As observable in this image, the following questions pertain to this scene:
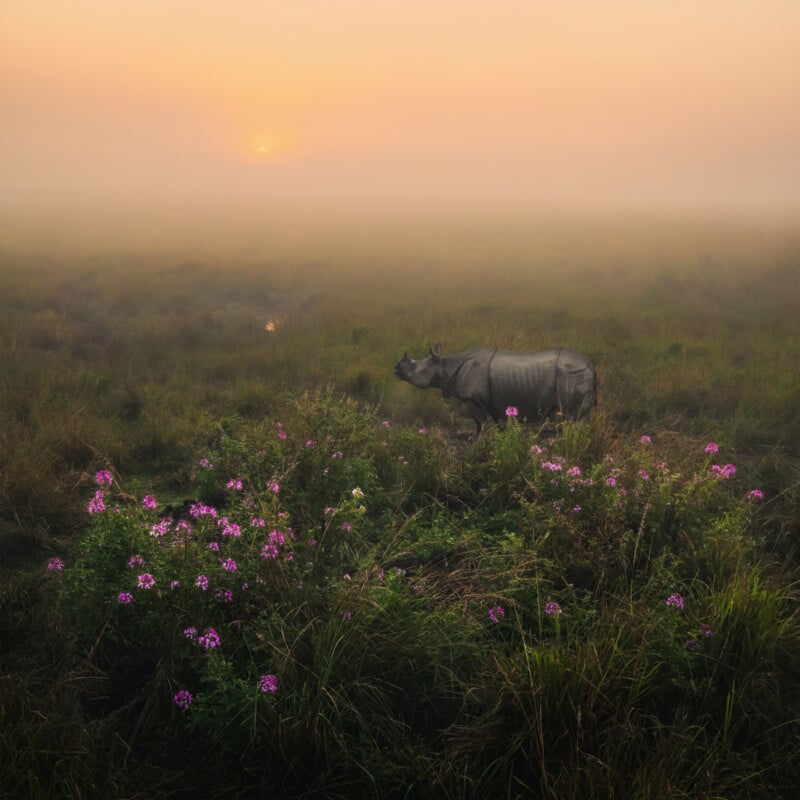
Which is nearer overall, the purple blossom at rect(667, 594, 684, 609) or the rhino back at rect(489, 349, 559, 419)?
the purple blossom at rect(667, 594, 684, 609)

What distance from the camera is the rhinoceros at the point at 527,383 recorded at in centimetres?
584

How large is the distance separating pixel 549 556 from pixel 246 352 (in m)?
7.17

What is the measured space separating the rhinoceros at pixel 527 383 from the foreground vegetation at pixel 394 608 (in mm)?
334

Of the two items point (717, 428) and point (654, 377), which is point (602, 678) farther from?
point (654, 377)

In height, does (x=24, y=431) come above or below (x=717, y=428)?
above

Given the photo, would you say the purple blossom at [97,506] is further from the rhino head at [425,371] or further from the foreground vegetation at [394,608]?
the rhino head at [425,371]

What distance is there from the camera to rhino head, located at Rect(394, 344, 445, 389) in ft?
21.4

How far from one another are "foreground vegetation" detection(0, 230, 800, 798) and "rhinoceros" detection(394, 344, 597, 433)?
0.33 meters

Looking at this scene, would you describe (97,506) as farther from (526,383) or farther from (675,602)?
(526,383)

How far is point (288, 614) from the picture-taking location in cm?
281

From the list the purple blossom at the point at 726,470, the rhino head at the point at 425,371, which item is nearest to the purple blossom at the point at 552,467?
the purple blossom at the point at 726,470

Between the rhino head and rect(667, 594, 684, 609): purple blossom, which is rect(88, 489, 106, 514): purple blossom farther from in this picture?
the rhino head

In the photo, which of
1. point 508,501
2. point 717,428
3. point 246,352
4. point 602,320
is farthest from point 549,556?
point 602,320

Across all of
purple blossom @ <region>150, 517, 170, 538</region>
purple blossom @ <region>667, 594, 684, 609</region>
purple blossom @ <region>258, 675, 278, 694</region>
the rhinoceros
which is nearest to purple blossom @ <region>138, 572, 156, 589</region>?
purple blossom @ <region>150, 517, 170, 538</region>
